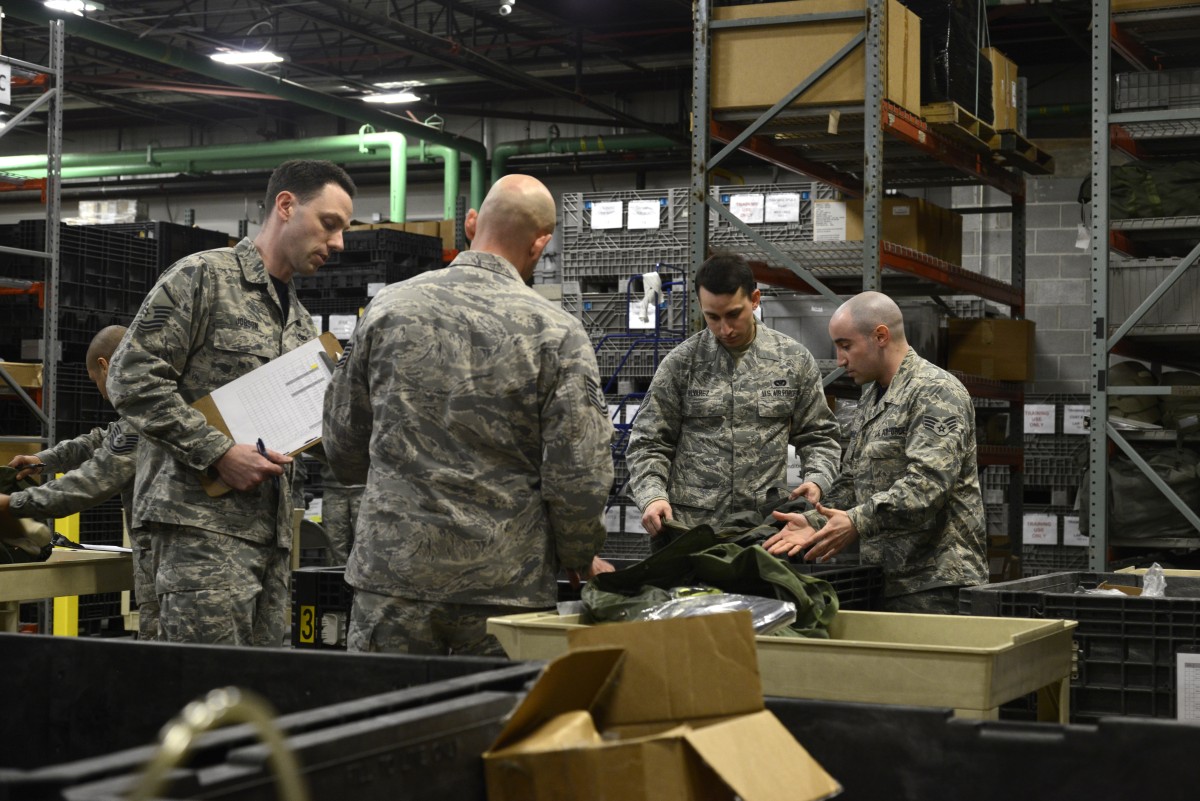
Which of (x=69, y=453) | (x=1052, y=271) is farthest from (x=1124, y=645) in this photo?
(x=1052, y=271)

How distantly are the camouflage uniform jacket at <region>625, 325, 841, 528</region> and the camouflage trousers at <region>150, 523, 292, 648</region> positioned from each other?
Answer: 59.4 inches

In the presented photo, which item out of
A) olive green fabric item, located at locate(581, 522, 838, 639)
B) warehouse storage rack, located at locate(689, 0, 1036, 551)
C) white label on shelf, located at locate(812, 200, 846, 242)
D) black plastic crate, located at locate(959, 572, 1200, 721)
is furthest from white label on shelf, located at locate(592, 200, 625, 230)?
olive green fabric item, located at locate(581, 522, 838, 639)

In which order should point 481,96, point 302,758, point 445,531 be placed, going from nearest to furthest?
point 302,758, point 445,531, point 481,96

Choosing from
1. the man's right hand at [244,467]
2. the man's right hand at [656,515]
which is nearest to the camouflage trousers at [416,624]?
the man's right hand at [244,467]

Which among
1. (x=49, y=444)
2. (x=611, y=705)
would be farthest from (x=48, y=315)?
(x=611, y=705)

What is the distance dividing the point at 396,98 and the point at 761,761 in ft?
41.8

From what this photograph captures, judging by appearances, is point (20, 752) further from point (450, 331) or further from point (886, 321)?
point (886, 321)

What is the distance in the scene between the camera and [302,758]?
1328 mm

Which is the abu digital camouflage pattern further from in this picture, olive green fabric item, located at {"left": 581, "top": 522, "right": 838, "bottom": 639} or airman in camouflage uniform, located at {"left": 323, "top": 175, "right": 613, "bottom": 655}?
olive green fabric item, located at {"left": 581, "top": 522, "right": 838, "bottom": 639}

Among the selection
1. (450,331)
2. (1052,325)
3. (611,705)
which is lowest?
(611,705)

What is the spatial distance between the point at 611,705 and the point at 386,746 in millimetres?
395

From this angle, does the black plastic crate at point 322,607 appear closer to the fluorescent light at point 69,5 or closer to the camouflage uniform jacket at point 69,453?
the camouflage uniform jacket at point 69,453

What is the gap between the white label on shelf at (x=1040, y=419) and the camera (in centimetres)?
1108

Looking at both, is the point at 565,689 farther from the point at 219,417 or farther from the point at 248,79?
the point at 248,79
